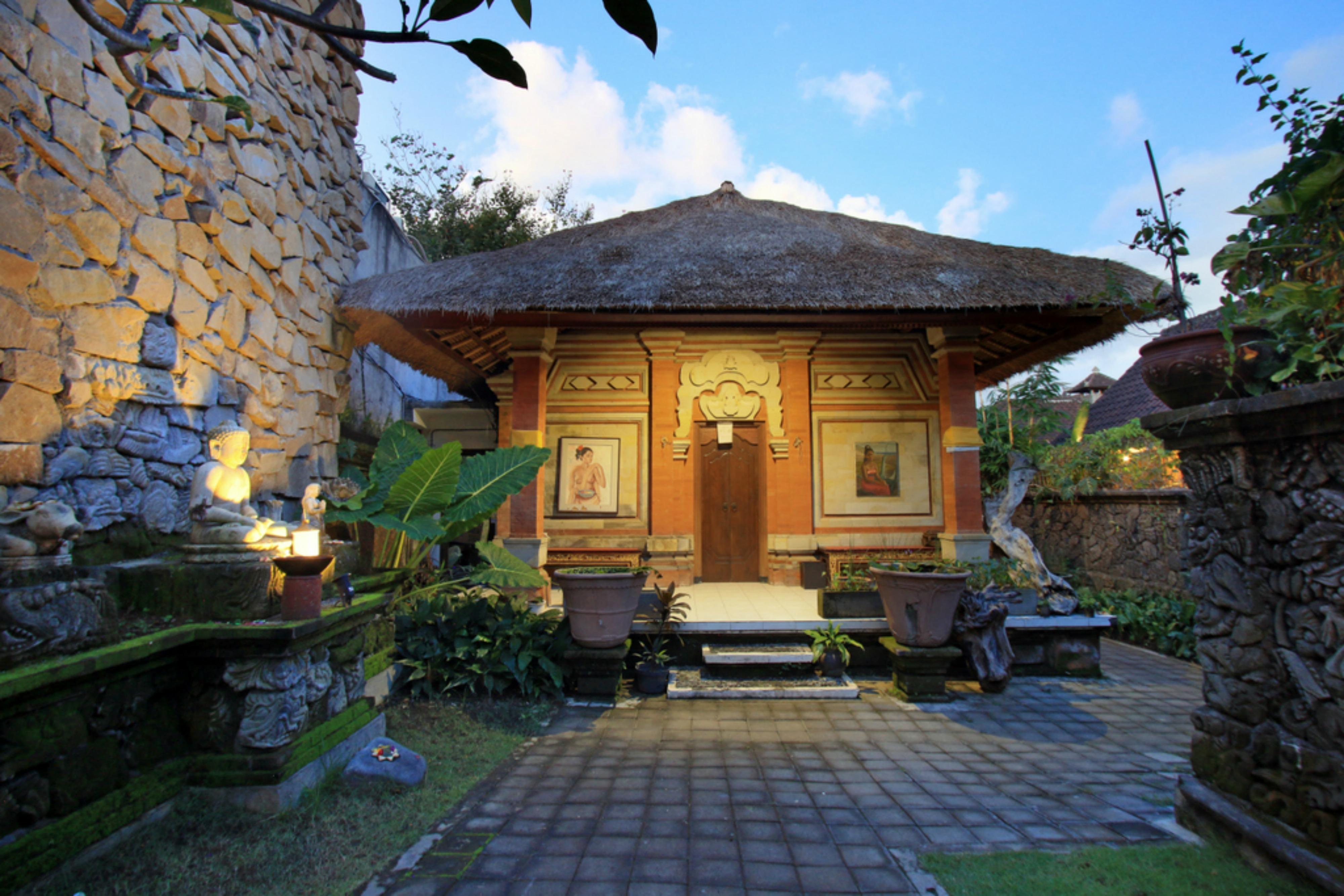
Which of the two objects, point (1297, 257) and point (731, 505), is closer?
point (1297, 257)

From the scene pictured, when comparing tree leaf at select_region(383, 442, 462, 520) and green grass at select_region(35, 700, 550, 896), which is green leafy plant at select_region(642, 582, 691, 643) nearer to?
tree leaf at select_region(383, 442, 462, 520)

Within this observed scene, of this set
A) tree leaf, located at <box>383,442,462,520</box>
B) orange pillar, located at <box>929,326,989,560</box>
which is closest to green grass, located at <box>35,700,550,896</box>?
tree leaf, located at <box>383,442,462,520</box>

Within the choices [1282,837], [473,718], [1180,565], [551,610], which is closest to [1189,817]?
[1282,837]

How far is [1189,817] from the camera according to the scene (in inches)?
110

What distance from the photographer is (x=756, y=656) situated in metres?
5.50

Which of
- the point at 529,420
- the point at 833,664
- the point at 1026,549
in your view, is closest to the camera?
the point at 833,664

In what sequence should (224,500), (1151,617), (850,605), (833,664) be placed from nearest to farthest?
(224,500) → (833,664) → (850,605) → (1151,617)

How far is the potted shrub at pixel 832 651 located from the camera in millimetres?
5547

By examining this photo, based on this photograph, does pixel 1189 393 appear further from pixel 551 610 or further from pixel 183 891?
pixel 551 610

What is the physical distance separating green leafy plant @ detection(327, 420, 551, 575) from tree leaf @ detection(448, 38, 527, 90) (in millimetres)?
4065

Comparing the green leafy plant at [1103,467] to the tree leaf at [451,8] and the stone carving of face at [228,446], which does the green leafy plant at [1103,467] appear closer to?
the stone carving of face at [228,446]

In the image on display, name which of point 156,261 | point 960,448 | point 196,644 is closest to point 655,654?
point 196,644

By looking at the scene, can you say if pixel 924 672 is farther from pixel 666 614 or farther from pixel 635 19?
pixel 635 19

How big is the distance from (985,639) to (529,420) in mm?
5129
